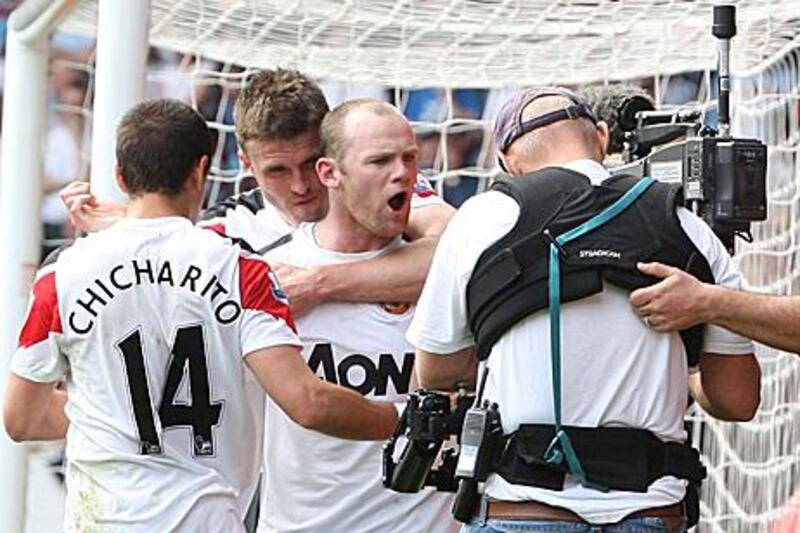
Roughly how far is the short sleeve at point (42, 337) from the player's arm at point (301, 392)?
1.31 feet

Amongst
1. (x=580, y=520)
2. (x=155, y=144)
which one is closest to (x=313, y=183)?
(x=155, y=144)

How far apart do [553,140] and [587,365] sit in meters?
0.46

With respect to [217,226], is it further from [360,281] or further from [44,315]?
[44,315]

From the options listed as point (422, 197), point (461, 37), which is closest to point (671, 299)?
point (422, 197)

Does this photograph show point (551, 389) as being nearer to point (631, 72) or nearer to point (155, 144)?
point (155, 144)

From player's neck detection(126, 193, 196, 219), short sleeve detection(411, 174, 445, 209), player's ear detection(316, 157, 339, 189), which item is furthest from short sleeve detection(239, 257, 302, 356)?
short sleeve detection(411, 174, 445, 209)

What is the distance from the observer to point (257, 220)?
4.41m

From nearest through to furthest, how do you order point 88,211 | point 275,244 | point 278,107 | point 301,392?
point 301,392 < point 88,211 < point 278,107 < point 275,244

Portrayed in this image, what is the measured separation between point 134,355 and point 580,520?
3.16 feet

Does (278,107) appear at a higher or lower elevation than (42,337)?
higher

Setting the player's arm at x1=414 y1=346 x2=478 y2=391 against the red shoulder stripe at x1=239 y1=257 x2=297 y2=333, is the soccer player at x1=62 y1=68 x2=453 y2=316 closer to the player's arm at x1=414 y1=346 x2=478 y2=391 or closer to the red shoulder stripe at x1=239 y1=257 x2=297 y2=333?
the red shoulder stripe at x1=239 y1=257 x2=297 y2=333

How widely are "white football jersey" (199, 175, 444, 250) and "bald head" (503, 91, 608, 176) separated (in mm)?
749

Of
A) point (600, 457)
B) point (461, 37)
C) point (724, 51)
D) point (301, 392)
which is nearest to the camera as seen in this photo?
point (600, 457)

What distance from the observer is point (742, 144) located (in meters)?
3.66
